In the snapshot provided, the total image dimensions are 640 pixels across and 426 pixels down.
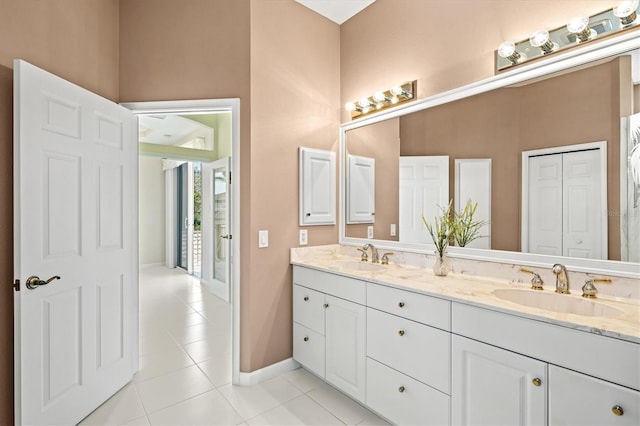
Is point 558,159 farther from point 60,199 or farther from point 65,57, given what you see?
point 65,57

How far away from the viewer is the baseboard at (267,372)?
2281 mm

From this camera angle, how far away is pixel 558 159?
1.61m

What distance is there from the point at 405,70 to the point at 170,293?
14.8ft

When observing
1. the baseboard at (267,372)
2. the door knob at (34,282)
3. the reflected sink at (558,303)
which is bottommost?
the baseboard at (267,372)

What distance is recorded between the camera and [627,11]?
1.37m

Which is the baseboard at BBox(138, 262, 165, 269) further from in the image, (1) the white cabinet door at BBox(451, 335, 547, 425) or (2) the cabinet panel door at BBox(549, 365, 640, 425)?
(2) the cabinet panel door at BBox(549, 365, 640, 425)

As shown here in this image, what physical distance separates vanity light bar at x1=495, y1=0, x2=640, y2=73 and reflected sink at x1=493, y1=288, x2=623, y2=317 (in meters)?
1.24

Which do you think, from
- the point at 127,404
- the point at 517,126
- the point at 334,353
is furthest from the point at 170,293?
the point at 517,126

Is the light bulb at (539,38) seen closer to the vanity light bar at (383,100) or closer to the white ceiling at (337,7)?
the vanity light bar at (383,100)

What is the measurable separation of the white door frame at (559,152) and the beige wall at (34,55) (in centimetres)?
280

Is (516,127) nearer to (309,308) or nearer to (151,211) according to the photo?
(309,308)

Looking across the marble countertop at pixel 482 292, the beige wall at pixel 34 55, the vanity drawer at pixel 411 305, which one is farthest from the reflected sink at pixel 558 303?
the beige wall at pixel 34 55

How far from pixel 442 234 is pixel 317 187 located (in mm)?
1096

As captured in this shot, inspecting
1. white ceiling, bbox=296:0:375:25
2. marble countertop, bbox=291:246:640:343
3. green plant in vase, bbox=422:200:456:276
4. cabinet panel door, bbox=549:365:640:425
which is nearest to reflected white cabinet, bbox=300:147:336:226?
marble countertop, bbox=291:246:640:343
